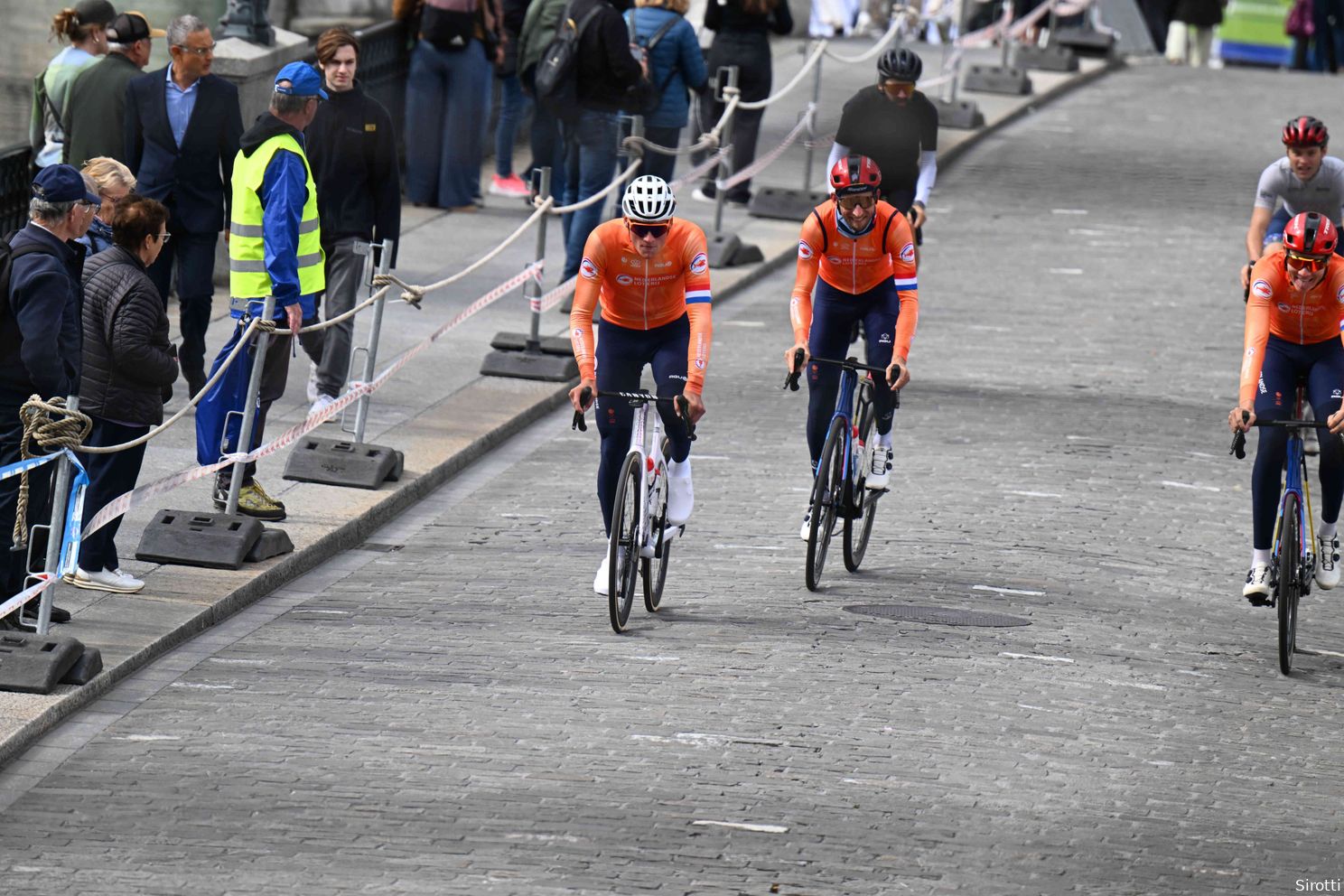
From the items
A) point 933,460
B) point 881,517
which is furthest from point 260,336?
point 933,460

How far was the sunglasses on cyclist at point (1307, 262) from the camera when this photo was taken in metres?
11.0

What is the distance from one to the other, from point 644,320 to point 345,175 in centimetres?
317

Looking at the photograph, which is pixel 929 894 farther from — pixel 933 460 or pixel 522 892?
pixel 933 460

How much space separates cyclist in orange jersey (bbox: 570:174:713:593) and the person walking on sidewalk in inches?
65.8

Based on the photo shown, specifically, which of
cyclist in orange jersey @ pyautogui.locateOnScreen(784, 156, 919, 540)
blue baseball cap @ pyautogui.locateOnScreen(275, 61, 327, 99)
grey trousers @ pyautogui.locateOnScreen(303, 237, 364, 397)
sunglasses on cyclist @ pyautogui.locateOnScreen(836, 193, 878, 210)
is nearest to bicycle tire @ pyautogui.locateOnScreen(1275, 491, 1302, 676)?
cyclist in orange jersey @ pyautogui.locateOnScreen(784, 156, 919, 540)

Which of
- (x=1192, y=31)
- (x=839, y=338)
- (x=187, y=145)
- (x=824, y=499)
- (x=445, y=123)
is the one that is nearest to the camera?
(x=824, y=499)

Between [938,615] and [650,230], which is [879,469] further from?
[650,230]

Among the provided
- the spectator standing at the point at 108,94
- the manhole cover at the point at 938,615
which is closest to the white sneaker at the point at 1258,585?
the manhole cover at the point at 938,615

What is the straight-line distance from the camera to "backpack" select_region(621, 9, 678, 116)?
58.5 feet

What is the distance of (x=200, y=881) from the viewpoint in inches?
305

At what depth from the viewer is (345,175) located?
13.6 meters

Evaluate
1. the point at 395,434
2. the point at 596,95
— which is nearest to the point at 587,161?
the point at 596,95

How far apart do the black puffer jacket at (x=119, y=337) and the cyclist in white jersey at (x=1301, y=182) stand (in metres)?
6.60

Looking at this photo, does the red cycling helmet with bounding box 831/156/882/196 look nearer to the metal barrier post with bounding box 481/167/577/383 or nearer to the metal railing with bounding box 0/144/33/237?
the metal barrier post with bounding box 481/167/577/383
